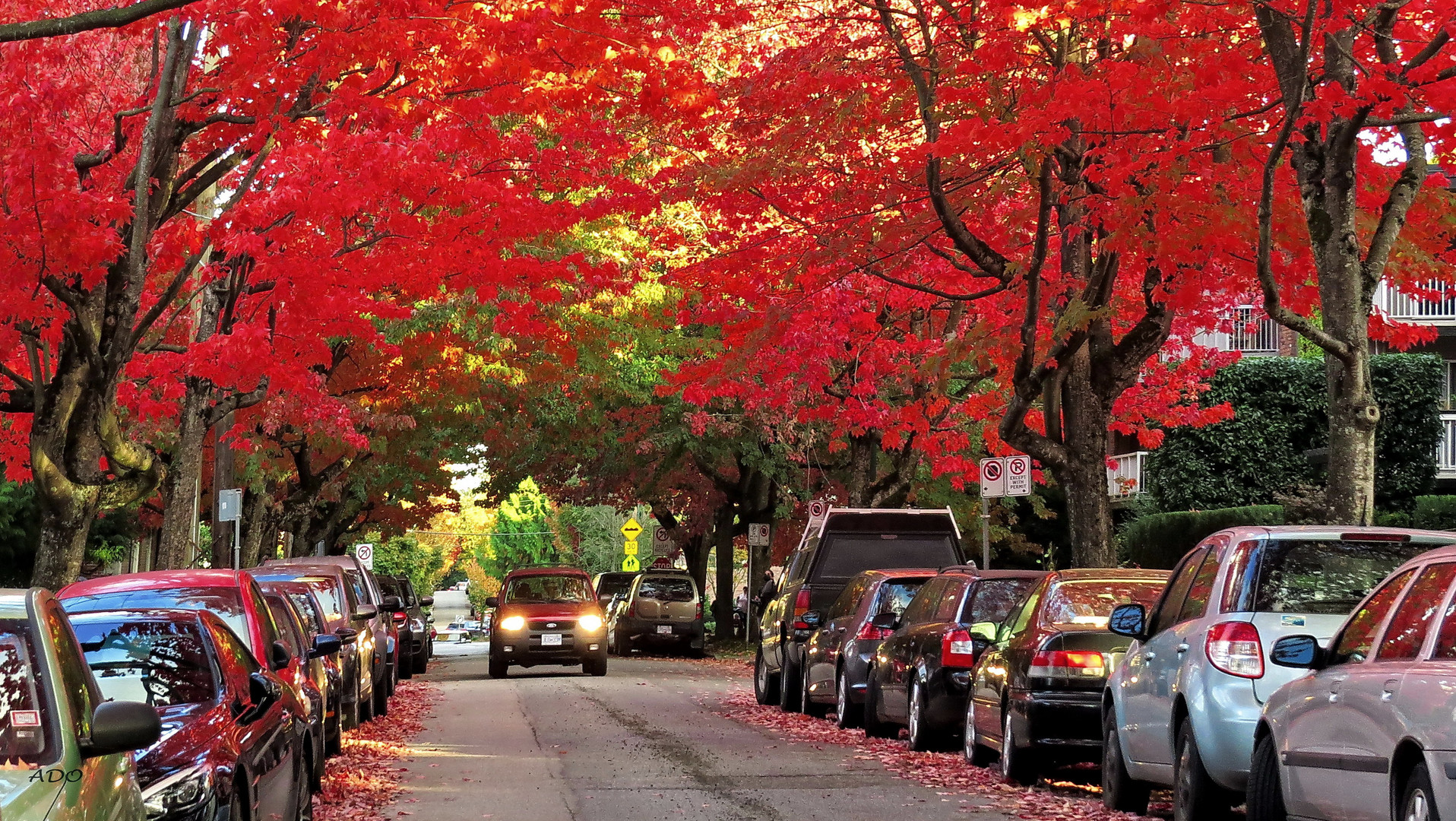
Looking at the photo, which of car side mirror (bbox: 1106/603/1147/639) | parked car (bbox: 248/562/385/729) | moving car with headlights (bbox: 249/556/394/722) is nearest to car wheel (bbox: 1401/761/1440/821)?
car side mirror (bbox: 1106/603/1147/639)

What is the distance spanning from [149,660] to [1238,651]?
5384 millimetres

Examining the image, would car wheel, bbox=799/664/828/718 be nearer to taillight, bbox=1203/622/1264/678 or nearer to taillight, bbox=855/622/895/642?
taillight, bbox=855/622/895/642

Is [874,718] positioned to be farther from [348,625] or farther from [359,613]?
[348,625]

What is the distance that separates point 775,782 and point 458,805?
2.37m

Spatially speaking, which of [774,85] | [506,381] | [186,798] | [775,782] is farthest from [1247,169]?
[506,381]

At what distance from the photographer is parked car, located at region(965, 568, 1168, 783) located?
12523 millimetres

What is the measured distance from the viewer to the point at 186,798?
748 cm

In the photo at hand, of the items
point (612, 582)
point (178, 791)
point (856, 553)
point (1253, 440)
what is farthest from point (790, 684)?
point (612, 582)

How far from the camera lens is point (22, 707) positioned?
19.4 feet

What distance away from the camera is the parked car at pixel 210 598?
11.0 m

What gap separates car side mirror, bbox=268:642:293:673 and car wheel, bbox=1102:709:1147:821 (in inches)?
195

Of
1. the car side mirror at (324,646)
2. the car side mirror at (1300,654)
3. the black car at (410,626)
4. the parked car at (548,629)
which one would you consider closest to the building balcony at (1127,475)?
the parked car at (548,629)

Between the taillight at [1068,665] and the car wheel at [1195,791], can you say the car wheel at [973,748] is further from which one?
the car wheel at [1195,791]

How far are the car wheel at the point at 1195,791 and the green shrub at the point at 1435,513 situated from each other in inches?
822
